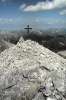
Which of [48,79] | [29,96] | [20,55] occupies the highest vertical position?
[20,55]

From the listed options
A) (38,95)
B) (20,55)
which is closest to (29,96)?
(38,95)

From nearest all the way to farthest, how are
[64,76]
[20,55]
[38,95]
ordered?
[38,95], [64,76], [20,55]

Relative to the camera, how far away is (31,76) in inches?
329

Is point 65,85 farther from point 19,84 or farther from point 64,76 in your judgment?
point 19,84

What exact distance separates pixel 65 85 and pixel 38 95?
108cm

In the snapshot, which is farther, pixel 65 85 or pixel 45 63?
pixel 45 63

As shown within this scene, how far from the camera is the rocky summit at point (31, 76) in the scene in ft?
26.0

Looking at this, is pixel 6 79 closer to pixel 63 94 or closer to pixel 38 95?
pixel 38 95

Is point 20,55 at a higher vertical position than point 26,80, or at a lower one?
higher

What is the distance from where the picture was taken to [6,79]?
27.5ft

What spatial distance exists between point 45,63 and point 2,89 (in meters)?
1.97

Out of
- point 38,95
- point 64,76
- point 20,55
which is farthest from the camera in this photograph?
point 20,55

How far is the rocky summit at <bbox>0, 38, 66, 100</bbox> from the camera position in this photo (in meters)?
7.93

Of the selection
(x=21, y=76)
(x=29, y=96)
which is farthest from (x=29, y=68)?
(x=29, y=96)
